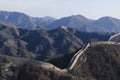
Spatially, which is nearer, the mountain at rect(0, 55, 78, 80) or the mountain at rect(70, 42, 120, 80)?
the mountain at rect(0, 55, 78, 80)

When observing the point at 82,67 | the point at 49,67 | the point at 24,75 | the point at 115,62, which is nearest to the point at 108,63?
the point at 115,62

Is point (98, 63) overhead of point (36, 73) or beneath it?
beneath

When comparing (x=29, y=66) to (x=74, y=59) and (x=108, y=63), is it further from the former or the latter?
(x=108, y=63)

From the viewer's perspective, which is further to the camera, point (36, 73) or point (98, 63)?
point (98, 63)

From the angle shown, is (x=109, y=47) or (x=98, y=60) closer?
(x=98, y=60)

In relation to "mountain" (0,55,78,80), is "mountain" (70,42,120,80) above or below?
below

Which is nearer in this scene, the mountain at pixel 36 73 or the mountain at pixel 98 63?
the mountain at pixel 36 73

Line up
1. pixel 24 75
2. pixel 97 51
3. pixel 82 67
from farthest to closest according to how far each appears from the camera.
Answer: pixel 97 51
pixel 82 67
pixel 24 75

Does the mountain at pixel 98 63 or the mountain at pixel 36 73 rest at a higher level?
the mountain at pixel 36 73
